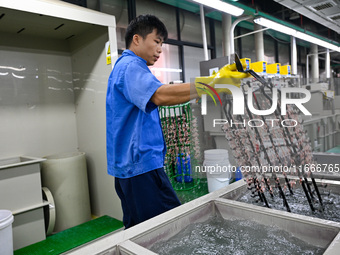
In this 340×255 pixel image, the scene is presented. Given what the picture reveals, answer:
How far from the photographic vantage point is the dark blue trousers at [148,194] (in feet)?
4.47

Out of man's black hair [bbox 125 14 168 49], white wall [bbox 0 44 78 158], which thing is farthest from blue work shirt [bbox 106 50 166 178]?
white wall [bbox 0 44 78 158]

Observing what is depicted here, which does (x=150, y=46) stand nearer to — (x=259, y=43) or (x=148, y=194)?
(x=148, y=194)

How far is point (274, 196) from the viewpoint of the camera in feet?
3.72

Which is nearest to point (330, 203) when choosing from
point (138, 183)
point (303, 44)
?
point (138, 183)

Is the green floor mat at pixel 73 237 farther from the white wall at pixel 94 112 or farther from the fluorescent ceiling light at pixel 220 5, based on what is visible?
the fluorescent ceiling light at pixel 220 5

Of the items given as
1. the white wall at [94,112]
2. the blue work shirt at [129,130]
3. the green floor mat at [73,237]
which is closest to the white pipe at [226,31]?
the white wall at [94,112]

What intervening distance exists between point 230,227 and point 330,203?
0.44 m

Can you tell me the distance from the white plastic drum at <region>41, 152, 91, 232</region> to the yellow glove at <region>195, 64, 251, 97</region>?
6.17 feet

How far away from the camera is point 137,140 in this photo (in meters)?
1.32

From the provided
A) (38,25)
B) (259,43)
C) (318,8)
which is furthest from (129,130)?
(259,43)

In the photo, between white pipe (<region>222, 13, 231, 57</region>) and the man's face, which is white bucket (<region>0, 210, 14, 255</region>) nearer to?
the man's face

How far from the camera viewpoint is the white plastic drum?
2.49m

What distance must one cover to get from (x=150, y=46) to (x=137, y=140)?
20.4 inches

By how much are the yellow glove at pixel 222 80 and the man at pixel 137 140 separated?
0.30 meters
